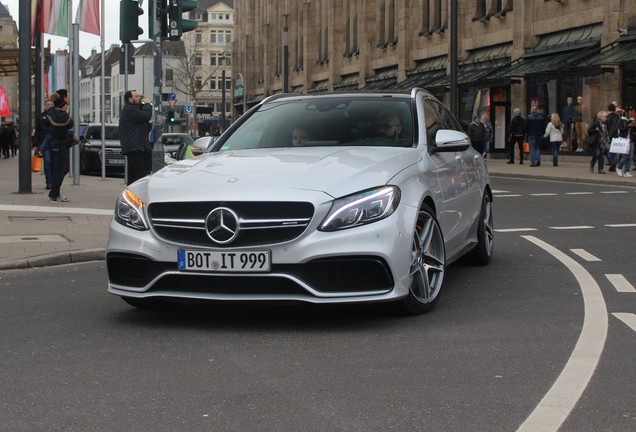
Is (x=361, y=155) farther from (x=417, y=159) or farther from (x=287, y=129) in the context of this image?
(x=287, y=129)

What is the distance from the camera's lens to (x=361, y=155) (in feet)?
23.7

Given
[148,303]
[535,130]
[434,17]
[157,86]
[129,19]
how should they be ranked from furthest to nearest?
[434,17] < [535,130] < [157,86] < [129,19] < [148,303]

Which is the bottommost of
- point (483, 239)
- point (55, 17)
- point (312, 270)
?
point (483, 239)

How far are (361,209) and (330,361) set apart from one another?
1.10 meters

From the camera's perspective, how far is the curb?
9.94 m

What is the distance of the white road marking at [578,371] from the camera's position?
4387 mm

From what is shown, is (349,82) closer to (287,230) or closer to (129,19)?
(129,19)

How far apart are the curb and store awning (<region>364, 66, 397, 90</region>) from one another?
45.4m

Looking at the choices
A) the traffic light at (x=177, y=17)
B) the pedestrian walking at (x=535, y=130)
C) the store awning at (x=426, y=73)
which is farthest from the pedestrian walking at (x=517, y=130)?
the traffic light at (x=177, y=17)

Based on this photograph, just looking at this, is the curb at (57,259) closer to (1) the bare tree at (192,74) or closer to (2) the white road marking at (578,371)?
(2) the white road marking at (578,371)

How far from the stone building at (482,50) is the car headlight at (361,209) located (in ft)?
87.2

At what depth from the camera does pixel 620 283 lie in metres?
8.27

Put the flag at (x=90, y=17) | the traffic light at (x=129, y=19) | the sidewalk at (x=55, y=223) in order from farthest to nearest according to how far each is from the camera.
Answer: the flag at (x=90, y=17) → the traffic light at (x=129, y=19) → the sidewalk at (x=55, y=223)

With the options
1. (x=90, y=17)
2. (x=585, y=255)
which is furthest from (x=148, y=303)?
(x=90, y=17)
